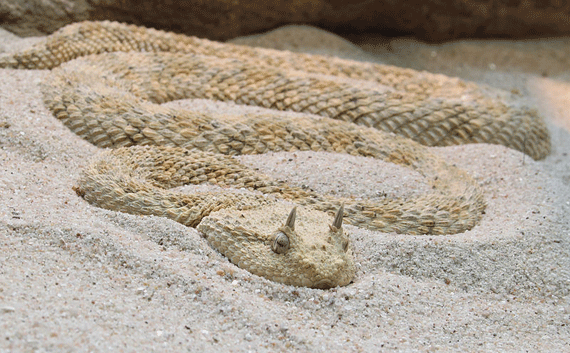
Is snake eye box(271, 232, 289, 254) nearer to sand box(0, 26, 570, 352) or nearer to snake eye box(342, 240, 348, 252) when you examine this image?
sand box(0, 26, 570, 352)

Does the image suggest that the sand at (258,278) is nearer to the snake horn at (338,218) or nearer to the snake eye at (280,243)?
the snake eye at (280,243)

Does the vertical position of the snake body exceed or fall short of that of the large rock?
it falls short

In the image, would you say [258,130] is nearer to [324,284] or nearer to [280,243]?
[280,243]

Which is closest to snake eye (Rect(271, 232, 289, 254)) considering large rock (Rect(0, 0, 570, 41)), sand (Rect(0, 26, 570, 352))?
sand (Rect(0, 26, 570, 352))

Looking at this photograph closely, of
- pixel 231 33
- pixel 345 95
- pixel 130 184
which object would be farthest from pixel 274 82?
pixel 130 184

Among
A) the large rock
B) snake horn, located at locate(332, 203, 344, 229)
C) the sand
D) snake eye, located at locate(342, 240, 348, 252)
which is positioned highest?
the large rock

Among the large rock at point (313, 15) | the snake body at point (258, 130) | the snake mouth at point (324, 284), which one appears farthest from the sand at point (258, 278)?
the large rock at point (313, 15)
